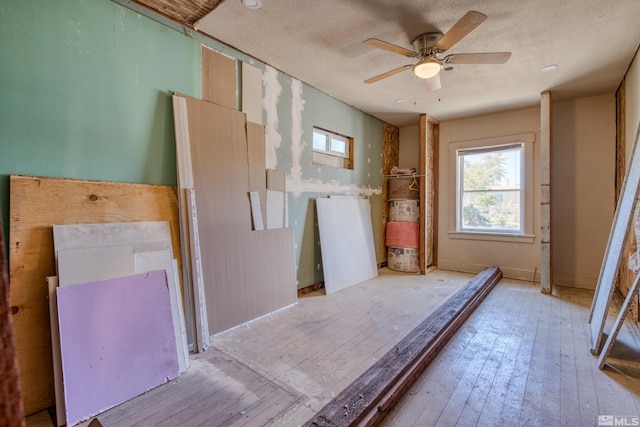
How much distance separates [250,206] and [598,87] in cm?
475

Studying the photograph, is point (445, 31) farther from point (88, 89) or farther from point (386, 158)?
point (386, 158)

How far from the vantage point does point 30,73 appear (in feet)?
6.51

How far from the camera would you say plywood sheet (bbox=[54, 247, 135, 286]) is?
1.93 m

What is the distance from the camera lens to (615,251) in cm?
262

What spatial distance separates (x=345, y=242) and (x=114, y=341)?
10.3 ft

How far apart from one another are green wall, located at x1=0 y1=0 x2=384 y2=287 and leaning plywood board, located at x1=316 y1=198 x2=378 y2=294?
219cm

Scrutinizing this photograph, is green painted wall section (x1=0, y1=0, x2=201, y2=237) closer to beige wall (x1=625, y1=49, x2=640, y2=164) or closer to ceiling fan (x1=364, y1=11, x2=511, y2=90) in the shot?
ceiling fan (x1=364, y1=11, x2=511, y2=90)

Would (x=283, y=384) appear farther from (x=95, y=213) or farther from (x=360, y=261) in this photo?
(x=360, y=261)

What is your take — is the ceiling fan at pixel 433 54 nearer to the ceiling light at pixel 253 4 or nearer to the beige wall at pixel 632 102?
the ceiling light at pixel 253 4

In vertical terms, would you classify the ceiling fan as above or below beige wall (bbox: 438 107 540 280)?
above

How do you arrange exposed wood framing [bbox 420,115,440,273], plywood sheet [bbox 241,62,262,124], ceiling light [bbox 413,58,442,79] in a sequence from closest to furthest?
ceiling light [bbox 413,58,442,79], plywood sheet [bbox 241,62,262,124], exposed wood framing [bbox 420,115,440,273]

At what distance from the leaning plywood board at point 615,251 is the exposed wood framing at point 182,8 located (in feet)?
11.9

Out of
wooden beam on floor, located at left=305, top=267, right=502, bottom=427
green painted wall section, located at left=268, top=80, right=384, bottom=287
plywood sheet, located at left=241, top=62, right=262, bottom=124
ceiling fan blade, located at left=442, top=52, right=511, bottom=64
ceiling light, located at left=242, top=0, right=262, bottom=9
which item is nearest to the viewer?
wooden beam on floor, located at left=305, top=267, right=502, bottom=427

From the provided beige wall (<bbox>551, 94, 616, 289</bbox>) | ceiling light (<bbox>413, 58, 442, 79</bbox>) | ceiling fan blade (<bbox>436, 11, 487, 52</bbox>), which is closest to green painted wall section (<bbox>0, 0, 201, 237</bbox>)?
ceiling light (<bbox>413, 58, 442, 79</bbox>)
